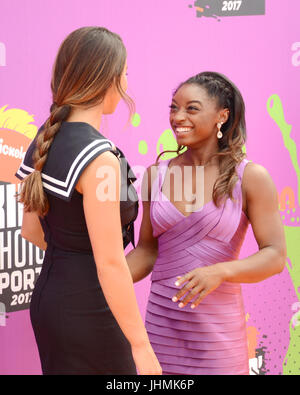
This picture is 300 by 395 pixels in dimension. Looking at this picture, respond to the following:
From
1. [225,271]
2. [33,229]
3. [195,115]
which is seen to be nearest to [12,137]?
[33,229]

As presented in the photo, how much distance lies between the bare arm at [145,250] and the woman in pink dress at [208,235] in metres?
0.04

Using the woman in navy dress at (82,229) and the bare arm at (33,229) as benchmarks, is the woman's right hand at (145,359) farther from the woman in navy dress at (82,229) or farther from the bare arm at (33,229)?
the bare arm at (33,229)

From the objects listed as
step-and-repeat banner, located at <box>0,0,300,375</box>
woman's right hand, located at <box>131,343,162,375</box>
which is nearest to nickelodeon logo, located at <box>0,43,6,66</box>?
step-and-repeat banner, located at <box>0,0,300,375</box>

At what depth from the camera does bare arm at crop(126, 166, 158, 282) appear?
1.90 meters

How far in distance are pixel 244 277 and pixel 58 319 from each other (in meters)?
0.59

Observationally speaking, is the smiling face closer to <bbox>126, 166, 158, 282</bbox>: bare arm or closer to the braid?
<bbox>126, 166, 158, 282</bbox>: bare arm

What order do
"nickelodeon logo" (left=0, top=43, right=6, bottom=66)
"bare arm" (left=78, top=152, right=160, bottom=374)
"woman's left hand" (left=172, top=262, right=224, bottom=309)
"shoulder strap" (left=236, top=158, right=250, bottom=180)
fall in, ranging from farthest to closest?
"nickelodeon logo" (left=0, top=43, right=6, bottom=66) < "shoulder strap" (left=236, top=158, right=250, bottom=180) < "woman's left hand" (left=172, top=262, right=224, bottom=309) < "bare arm" (left=78, top=152, right=160, bottom=374)

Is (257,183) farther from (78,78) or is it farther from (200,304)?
(78,78)

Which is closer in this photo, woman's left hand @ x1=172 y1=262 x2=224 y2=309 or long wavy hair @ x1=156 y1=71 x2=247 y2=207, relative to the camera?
woman's left hand @ x1=172 y1=262 x2=224 y2=309

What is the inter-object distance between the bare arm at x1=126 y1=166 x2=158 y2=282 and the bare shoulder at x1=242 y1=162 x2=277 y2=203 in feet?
1.09

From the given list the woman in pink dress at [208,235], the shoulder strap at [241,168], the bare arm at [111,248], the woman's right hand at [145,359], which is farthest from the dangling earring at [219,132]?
the woman's right hand at [145,359]

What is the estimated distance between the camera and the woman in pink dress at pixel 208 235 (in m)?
1.76

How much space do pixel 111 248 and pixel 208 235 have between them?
472 mm

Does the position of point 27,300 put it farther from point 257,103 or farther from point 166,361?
point 257,103
